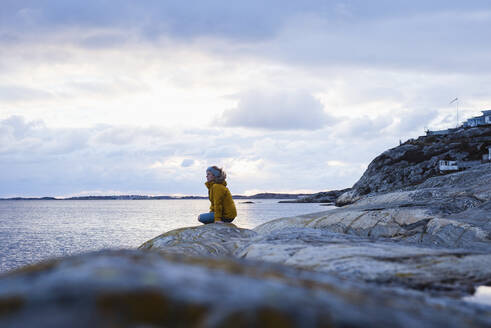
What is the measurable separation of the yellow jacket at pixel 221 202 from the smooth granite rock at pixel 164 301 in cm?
1034

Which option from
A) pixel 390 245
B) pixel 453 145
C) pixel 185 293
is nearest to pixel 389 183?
pixel 453 145

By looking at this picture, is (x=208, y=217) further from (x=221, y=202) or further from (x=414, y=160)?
(x=414, y=160)

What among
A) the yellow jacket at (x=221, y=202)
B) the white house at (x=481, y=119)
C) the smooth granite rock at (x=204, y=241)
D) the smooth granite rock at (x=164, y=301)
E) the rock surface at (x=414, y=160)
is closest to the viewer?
the smooth granite rock at (x=164, y=301)

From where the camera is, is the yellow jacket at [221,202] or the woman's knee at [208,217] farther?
the woman's knee at [208,217]

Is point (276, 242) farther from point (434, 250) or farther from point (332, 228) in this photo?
point (332, 228)

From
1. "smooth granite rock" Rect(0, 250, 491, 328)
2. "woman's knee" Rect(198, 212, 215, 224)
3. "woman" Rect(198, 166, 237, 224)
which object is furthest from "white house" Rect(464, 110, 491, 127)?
"smooth granite rock" Rect(0, 250, 491, 328)

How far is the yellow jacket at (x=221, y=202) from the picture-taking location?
493 inches

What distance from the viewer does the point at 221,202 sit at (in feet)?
41.4

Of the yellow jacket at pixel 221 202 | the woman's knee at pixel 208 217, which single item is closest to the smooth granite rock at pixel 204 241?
the yellow jacket at pixel 221 202

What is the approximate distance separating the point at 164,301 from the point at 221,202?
35.6 feet

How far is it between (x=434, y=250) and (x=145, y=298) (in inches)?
200

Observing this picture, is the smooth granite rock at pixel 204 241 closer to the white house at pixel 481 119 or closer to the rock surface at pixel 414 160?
the rock surface at pixel 414 160

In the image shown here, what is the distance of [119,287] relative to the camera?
1.84 m

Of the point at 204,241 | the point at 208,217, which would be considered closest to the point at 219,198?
the point at 208,217
